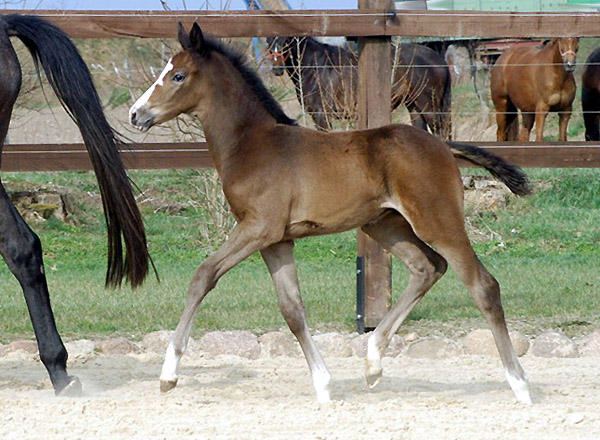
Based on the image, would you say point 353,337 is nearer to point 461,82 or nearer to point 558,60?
point 558,60

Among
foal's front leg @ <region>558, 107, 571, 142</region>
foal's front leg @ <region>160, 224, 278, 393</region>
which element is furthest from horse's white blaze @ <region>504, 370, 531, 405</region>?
foal's front leg @ <region>558, 107, 571, 142</region>

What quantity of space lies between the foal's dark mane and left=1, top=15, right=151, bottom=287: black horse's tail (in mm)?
691

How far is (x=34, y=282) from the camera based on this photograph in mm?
5137

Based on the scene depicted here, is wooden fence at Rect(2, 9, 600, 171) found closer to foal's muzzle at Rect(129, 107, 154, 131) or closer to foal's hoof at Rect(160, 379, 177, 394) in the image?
foal's muzzle at Rect(129, 107, 154, 131)

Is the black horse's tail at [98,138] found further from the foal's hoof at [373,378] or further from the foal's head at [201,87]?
the foal's hoof at [373,378]

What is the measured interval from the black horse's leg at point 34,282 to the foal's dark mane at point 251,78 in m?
1.26

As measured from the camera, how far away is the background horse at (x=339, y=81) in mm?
10844

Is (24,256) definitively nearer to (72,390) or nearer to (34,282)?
(34,282)

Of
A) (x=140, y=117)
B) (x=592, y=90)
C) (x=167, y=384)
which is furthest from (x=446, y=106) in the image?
(x=167, y=384)

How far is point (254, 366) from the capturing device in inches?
236

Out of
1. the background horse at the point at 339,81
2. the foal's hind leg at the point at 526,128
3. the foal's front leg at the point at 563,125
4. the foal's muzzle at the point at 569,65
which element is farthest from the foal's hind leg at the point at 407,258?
the foal's hind leg at the point at 526,128

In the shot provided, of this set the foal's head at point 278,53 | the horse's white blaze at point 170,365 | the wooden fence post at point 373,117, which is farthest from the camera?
the foal's head at point 278,53

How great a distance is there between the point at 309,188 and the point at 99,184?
3.65 feet

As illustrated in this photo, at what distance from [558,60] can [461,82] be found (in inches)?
442
